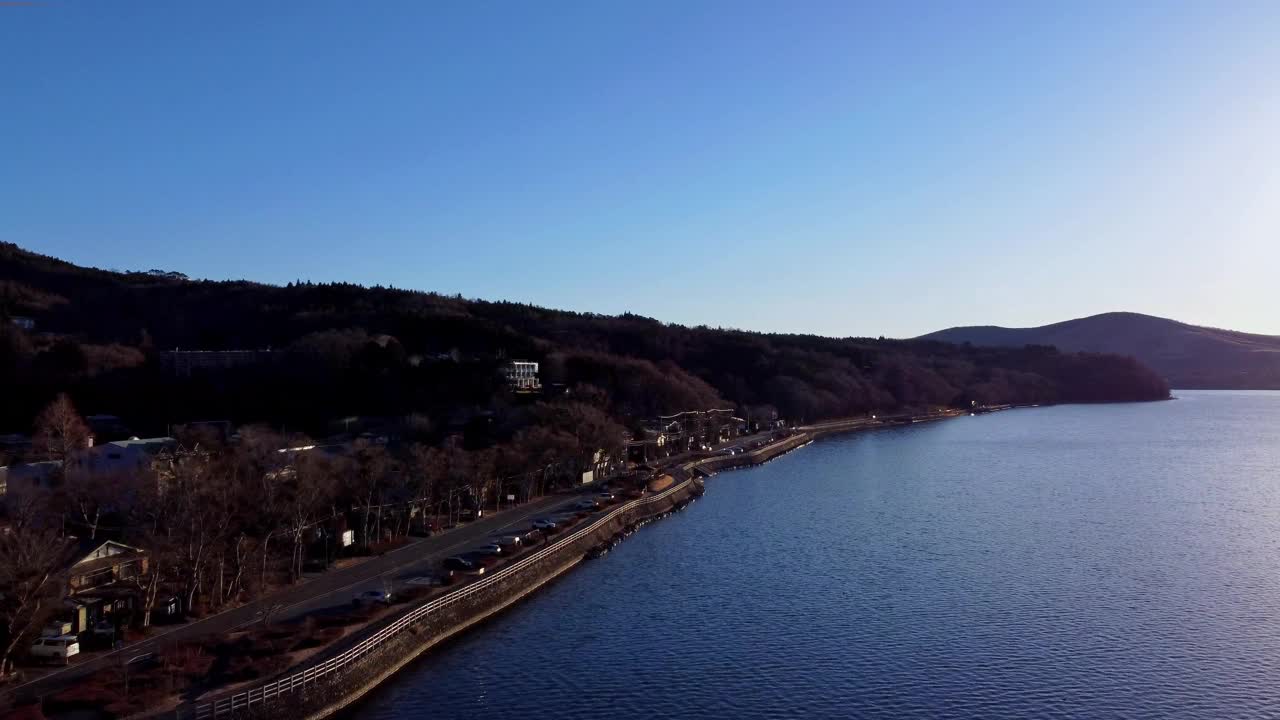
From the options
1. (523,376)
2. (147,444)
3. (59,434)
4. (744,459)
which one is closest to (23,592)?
(147,444)

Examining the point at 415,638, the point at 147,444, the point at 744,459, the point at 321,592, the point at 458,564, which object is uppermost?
the point at 147,444

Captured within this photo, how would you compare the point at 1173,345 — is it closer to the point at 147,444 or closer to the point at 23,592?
the point at 147,444

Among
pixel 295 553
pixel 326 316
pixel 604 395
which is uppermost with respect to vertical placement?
pixel 326 316

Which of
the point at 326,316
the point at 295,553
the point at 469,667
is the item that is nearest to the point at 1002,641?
the point at 469,667

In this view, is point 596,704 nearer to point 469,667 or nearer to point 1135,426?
point 469,667

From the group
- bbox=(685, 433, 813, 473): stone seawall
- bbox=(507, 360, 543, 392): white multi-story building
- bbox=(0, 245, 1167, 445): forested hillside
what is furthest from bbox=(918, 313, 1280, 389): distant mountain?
bbox=(507, 360, 543, 392): white multi-story building

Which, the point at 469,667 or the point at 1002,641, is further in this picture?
the point at 1002,641

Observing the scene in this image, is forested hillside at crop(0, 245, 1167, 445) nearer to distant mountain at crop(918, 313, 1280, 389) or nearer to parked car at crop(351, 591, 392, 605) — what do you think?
parked car at crop(351, 591, 392, 605)
